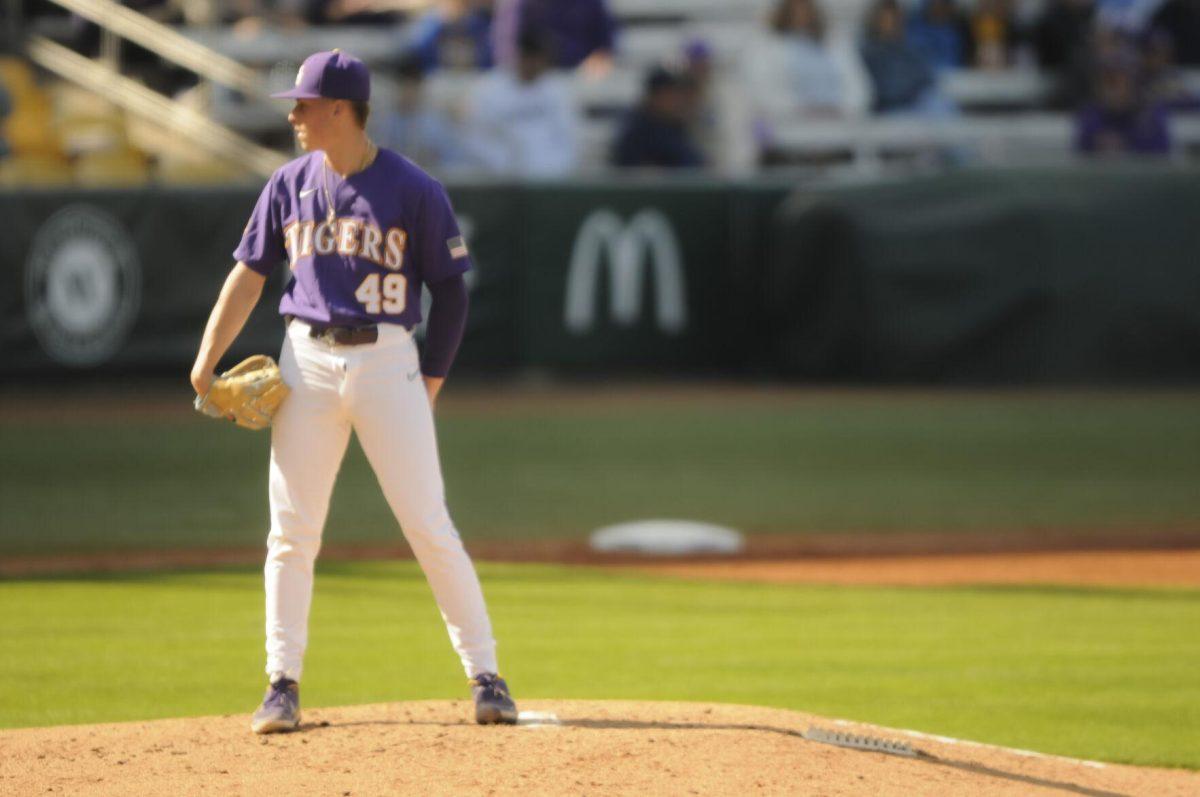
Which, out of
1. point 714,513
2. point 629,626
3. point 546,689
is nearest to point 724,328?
point 714,513

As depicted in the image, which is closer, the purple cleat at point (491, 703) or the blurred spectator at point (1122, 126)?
the purple cleat at point (491, 703)

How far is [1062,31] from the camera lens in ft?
66.8

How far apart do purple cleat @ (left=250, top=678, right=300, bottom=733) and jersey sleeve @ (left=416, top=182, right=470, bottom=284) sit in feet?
3.98

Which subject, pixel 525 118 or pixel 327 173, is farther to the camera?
pixel 525 118

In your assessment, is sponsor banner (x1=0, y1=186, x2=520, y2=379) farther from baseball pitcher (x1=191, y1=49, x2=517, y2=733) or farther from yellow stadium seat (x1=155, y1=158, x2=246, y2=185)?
baseball pitcher (x1=191, y1=49, x2=517, y2=733)

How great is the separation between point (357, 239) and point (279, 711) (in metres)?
1.33

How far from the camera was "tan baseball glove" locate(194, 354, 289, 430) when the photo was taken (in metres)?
5.18

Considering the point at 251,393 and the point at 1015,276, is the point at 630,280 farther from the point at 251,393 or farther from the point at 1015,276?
the point at 251,393

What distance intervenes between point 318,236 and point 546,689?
2.07 meters

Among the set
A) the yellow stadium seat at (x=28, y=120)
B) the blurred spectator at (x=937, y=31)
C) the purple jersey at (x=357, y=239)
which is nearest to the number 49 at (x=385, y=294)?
the purple jersey at (x=357, y=239)

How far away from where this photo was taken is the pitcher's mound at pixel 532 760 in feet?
15.6

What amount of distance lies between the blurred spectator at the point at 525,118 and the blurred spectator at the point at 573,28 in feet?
1.37

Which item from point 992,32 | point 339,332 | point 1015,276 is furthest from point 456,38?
point 339,332

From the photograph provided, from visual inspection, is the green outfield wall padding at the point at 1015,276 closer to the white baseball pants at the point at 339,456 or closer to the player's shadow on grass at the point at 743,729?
the player's shadow on grass at the point at 743,729
